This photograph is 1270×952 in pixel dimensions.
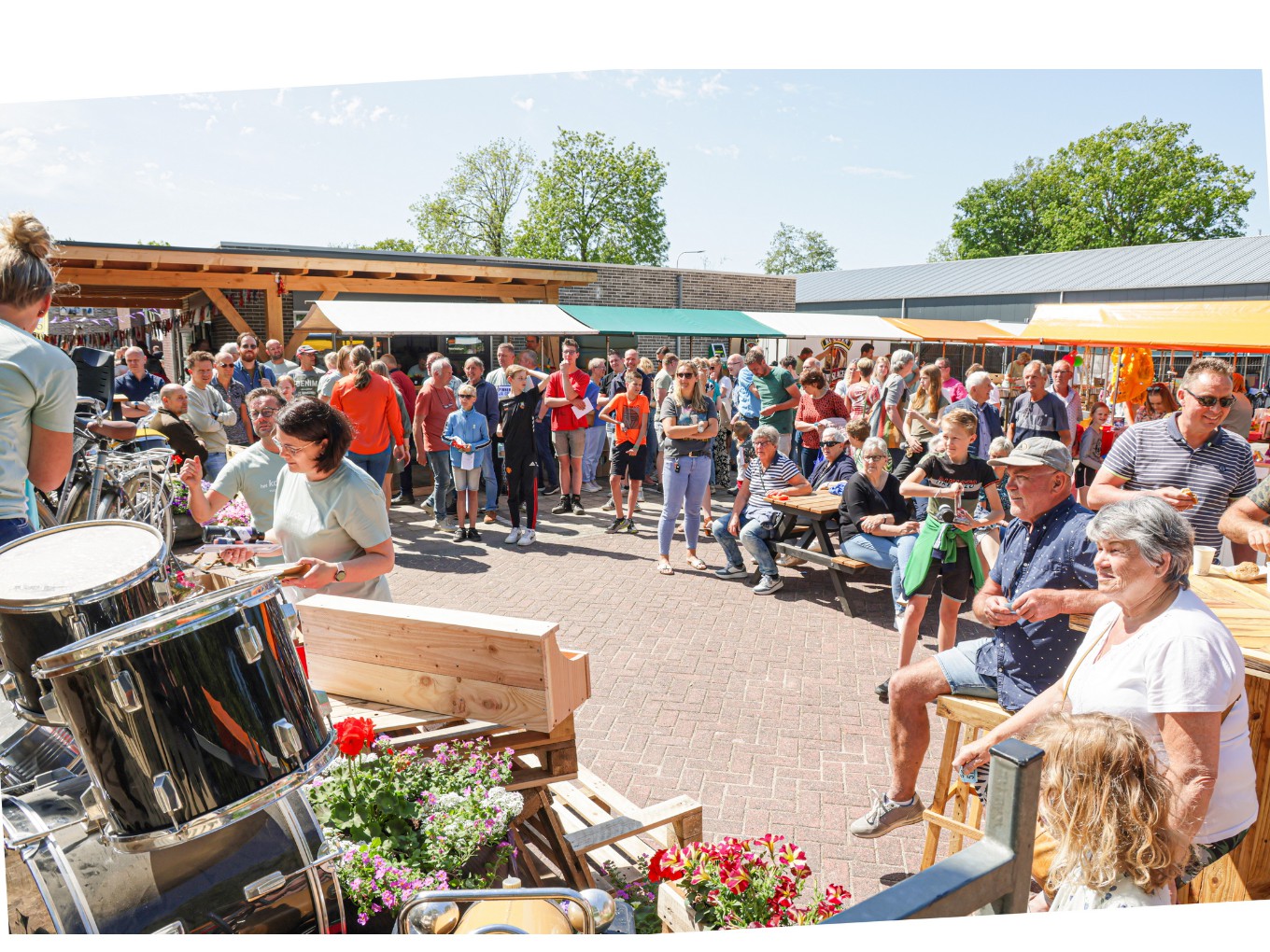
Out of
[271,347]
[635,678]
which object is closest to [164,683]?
[635,678]

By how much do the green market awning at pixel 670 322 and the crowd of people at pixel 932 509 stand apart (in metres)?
7.02

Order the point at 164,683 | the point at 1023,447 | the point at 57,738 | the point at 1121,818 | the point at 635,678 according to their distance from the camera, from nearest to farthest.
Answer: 1. the point at 164,683
2. the point at 1121,818
3. the point at 57,738
4. the point at 1023,447
5. the point at 635,678

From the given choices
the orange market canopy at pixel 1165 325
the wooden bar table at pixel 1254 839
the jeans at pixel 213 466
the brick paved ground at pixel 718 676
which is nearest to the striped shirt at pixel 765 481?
the brick paved ground at pixel 718 676

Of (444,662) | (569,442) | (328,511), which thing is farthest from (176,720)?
(569,442)

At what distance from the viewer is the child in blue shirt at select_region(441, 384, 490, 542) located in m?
9.26

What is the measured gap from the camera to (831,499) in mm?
7562

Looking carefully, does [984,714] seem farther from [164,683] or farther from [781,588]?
[781,588]

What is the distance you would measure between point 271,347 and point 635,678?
27.6 ft

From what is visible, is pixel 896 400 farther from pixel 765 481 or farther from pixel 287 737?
pixel 287 737

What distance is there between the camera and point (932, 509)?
5.45 meters

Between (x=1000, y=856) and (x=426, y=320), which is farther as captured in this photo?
(x=426, y=320)

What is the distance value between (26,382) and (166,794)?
1859 mm

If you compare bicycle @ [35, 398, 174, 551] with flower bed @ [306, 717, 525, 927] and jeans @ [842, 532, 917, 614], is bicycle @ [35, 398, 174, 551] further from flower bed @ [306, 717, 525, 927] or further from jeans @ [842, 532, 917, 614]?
jeans @ [842, 532, 917, 614]

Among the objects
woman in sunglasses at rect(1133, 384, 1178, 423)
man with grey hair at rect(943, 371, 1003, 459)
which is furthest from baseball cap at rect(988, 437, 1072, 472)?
woman in sunglasses at rect(1133, 384, 1178, 423)
